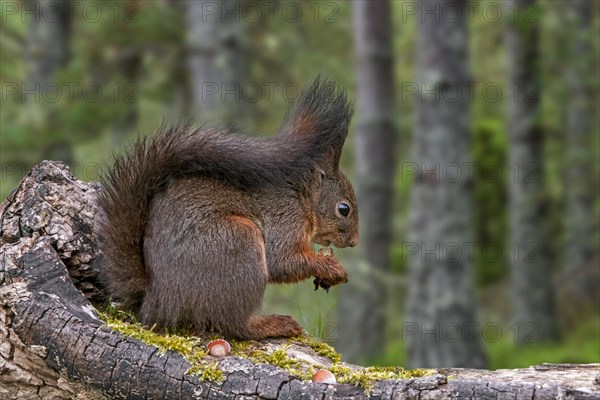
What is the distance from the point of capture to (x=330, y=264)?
3.63 m

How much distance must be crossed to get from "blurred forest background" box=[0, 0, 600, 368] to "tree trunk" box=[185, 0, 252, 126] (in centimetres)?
2

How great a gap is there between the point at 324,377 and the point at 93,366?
0.76 meters

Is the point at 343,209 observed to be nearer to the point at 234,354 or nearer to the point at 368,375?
the point at 234,354

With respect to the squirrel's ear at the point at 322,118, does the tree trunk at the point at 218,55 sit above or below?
above

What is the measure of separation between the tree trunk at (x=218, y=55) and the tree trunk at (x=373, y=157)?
2296mm

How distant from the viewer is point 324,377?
9.17 ft

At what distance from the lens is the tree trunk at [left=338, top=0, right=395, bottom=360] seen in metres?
→ 10.8

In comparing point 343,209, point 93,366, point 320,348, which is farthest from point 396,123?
point 93,366

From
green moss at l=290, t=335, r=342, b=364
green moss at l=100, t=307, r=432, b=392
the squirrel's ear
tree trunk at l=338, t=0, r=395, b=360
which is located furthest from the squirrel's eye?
tree trunk at l=338, t=0, r=395, b=360

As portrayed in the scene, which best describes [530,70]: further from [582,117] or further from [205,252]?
[205,252]

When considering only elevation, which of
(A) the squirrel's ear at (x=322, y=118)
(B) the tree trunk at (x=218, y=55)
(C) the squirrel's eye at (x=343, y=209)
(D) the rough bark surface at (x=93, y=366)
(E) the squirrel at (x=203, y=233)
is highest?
(B) the tree trunk at (x=218, y=55)

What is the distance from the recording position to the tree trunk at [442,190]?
7.74 meters

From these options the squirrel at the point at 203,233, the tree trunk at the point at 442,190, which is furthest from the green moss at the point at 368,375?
the tree trunk at the point at 442,190

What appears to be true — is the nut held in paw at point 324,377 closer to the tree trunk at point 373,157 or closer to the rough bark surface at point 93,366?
the rough bark surface at point 93,366
